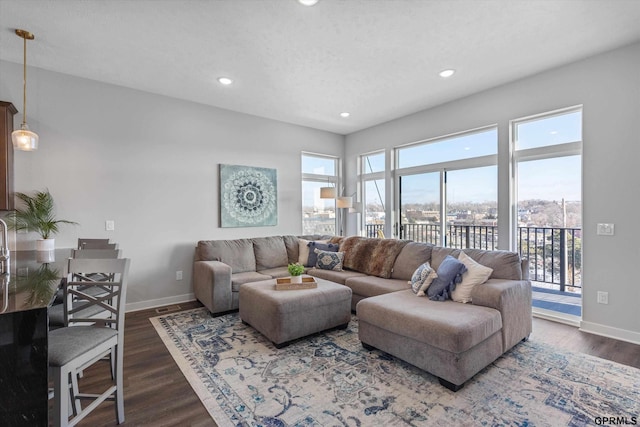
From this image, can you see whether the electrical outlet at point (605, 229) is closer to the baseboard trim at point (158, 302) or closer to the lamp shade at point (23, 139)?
A: the baseboard trim at point (158, 302)

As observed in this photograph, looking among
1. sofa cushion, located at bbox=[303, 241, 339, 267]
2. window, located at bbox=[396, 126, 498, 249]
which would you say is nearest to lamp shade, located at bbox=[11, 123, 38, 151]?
sofa cushion, located at bbox=[303, 241, 339, 267]

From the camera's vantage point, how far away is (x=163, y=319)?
3520 millimetres

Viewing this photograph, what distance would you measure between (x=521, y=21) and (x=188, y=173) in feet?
13.7

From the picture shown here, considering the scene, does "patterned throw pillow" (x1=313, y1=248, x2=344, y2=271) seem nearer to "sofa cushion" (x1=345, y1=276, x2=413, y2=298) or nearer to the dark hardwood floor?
"sofa cushion" (x1=345, y1=276, x2=413, y2=298)

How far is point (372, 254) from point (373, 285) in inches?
26.0

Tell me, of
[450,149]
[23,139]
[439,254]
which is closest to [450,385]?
[439,254]

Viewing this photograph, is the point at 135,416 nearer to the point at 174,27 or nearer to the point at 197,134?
the point at 174,27

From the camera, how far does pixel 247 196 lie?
4844mm

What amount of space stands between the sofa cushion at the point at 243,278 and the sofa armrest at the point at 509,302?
2.53m

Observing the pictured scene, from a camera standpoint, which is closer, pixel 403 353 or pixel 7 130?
pixel 403 353

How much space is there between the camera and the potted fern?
312cm

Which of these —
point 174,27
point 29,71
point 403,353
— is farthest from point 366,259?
point 29,71

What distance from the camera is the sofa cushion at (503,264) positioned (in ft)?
9.20

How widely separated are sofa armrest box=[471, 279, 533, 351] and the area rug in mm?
181
